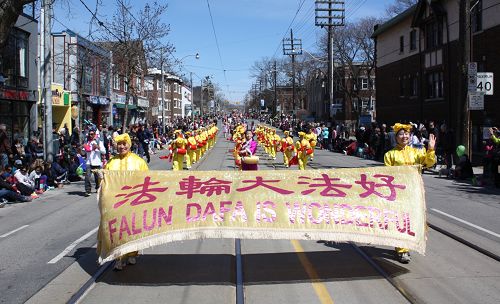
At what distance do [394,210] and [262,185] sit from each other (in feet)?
5.20

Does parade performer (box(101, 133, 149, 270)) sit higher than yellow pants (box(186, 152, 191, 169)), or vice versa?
parade performer (box(101, 133, 149, 270))

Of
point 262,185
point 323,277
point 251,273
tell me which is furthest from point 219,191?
point 323,277

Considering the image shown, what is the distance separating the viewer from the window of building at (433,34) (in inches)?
1266

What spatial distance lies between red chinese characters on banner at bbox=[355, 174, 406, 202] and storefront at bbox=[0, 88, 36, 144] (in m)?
19.9

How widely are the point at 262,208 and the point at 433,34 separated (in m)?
30.6

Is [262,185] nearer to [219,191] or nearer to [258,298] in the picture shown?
[219,191]

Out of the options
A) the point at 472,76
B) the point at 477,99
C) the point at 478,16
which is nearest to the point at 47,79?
the point at 472,76

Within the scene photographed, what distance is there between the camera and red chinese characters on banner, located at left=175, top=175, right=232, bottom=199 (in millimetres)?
6300

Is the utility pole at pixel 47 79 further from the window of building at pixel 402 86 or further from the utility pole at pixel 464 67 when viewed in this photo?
the window of building at pixel 402 86

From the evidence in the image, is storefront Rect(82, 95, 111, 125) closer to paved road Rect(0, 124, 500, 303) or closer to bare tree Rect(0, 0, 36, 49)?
bare tree Rect(0, 0, 36, 49)

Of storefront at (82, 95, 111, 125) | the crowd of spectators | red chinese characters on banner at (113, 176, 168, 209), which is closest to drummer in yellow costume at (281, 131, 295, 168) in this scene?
the crowd of spectators

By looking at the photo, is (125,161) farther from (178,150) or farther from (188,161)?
(188,161)

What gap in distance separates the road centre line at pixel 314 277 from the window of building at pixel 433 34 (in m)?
27.9

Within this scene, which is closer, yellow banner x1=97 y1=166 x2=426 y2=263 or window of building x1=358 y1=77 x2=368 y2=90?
yellow banner x1=97 y1=166 x2=426 y2=263
